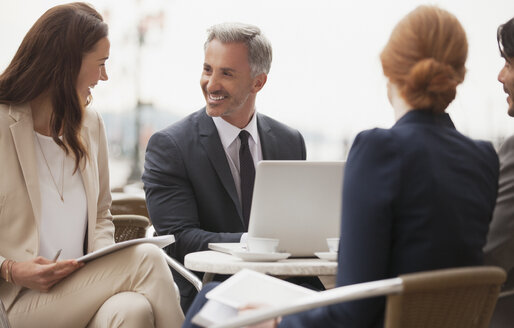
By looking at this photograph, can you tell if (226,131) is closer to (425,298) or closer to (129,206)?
(129,206)

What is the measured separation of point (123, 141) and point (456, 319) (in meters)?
3.94

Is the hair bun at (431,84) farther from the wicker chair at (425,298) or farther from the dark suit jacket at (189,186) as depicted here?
the dark suit jacket at (189,186)

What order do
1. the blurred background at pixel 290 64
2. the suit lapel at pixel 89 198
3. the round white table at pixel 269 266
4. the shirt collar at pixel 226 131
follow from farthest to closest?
the blurred background at pixel 290 64
the shirt collar at pixel 226 131
the suit lapel at pixel 89 198
the round white table at pixel 269 266

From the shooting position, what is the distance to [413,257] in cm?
153

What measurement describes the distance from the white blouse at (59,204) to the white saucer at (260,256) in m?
0.74

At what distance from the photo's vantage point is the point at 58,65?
8.09 ft

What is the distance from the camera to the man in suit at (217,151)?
9.19 ft

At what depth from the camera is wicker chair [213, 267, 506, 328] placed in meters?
1.39

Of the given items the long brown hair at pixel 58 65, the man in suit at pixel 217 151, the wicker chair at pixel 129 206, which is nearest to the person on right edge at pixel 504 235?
the man in suit at pixel 217 151

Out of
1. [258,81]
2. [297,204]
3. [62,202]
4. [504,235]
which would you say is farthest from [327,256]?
[258,81]

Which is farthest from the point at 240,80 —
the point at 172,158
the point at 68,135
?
the point at 68,135

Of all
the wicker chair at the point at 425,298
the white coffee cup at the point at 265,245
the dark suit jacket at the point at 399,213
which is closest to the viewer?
the wicker chair at the point at 425,298

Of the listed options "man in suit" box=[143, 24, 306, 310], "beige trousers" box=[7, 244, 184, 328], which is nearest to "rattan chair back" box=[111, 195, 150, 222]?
"man in suit" box=[143, 24, 306, 310]

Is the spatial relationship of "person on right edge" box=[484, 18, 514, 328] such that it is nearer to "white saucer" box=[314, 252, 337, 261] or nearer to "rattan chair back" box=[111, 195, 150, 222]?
"white saucer" box=[314, 252, 337, 261]
